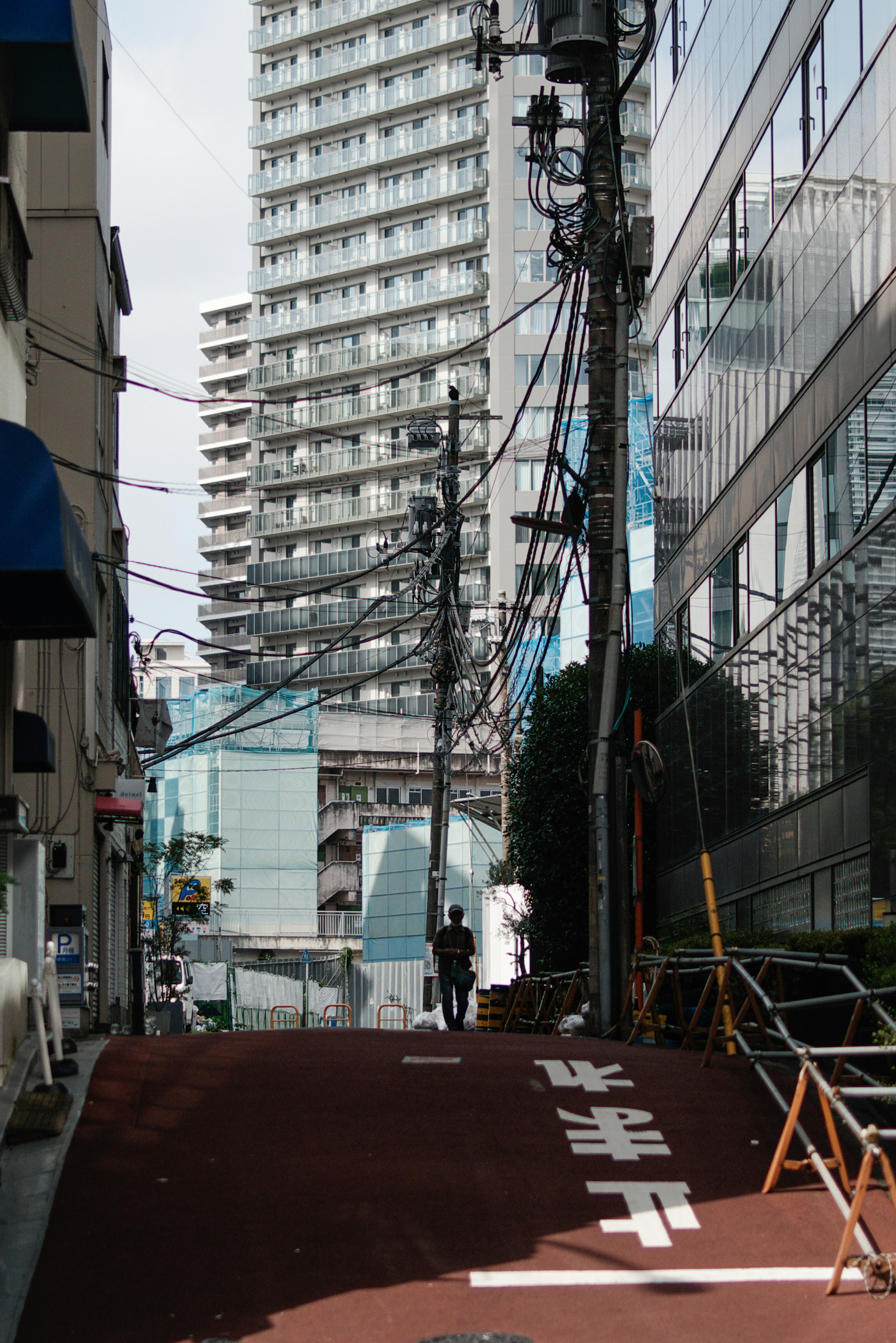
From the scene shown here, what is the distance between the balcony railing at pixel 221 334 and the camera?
400 feet

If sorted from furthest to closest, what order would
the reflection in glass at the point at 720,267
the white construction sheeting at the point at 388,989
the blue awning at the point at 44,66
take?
1. the white construction sheeting at the point at 388,989
2. the reflection in glass at the point at 720,267
3. the blue awning at the point at 44,66

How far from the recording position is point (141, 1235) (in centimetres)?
879

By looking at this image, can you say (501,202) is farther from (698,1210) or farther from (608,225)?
(698,1210)

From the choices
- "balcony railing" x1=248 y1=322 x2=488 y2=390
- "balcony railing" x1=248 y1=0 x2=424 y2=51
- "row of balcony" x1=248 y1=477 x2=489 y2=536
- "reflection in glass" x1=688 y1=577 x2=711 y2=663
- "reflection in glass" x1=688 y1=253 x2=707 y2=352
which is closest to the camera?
"reflection in glass" x1=688 y1=577 x2=711 y2=663

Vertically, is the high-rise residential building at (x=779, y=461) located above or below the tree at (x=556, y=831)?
above

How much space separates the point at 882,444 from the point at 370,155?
84.1 m

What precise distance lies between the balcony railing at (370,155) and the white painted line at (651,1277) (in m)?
86.5

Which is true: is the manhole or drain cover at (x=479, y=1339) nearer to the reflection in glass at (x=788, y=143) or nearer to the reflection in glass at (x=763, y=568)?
the reflection in glass at (x=763, y=568)

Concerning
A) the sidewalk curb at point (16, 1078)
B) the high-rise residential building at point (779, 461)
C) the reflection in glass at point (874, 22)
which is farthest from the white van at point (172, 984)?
the reflection in glass at point (874, 22)

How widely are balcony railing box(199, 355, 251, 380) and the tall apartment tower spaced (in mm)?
21898

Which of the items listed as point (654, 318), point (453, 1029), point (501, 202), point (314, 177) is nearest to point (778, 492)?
point (453, 1029)

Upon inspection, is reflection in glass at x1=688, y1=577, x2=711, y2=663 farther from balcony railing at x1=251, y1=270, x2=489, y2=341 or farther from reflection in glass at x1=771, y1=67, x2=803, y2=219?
balcony railing at x1=251, y1=270, x2=489, y2=341

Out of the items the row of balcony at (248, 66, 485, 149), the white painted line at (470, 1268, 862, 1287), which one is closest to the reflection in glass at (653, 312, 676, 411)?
the white painted line at (470, 1268, 862, 1287)

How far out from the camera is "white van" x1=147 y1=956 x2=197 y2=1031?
121 ft
